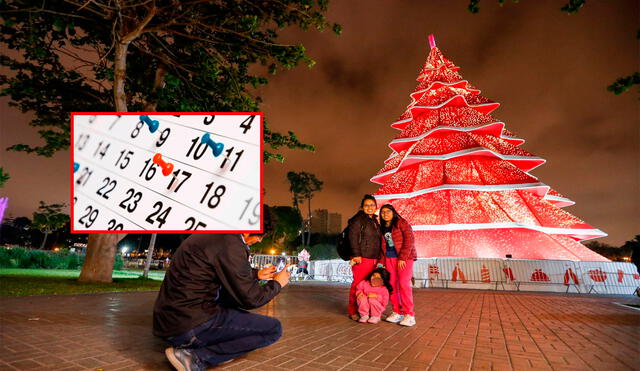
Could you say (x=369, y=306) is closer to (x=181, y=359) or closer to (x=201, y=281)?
(x=181, y=359)

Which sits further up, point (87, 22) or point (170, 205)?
point (87, 22)

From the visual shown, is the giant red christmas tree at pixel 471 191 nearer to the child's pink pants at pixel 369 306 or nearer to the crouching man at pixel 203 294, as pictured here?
the child's pink pants at pixel 369 306

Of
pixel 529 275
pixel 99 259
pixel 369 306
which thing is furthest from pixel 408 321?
pixel 529 275

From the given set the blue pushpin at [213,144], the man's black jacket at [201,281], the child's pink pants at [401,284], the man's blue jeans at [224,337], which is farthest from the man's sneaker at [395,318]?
the blue pushpin at [213,144]

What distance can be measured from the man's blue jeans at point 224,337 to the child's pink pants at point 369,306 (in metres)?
2.62

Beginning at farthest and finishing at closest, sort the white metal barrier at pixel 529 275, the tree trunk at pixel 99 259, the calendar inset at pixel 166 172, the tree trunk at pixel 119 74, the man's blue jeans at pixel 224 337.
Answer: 1. the white metal barrier at pixel 529 275
2. the tree trunk at pixel 99 259
3. the tree trunk at pixel 119 74
4. the man's blue jeans at pixel 224 337
5. the calendar inset at pixel 166 172

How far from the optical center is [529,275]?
44.1ft

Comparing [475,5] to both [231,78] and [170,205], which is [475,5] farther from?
[231,78]

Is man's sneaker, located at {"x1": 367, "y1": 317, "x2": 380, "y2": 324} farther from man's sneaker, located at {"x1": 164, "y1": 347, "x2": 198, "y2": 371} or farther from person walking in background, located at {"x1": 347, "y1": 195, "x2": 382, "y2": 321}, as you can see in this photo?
man's sneaker, located at {"x1": 164, "y1": 347, "x2": 198, "y2": 371}

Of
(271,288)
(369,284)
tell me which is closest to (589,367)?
(369,284)

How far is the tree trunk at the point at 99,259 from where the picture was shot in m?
10.1

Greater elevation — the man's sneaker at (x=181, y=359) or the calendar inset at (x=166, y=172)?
the calendar inset at (x=166, y=172)

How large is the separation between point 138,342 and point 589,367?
4.69 meters

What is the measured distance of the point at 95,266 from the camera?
10133 millimetres
